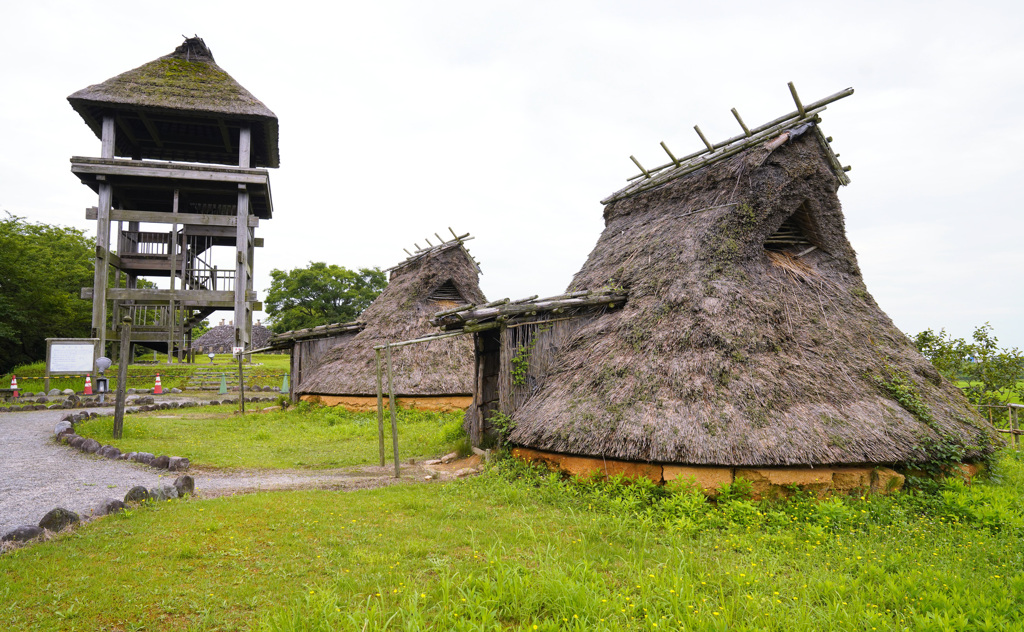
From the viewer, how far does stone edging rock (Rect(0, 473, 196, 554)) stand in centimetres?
490

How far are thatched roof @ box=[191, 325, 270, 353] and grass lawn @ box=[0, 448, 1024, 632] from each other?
41.6 m

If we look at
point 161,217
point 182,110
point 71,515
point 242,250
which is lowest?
point 71,515

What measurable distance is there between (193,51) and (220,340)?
29.1 metres

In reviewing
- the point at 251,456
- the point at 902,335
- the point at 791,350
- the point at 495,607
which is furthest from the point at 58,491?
the point at 902,335

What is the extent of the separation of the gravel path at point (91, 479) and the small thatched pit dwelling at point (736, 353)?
100 inches

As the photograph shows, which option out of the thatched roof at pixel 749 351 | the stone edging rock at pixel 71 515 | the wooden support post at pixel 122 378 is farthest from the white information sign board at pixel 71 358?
the thatched roof at pixel 749 351

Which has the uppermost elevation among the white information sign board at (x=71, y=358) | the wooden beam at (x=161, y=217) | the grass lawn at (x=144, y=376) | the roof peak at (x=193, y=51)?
the roof peak at (x=193, y=51)

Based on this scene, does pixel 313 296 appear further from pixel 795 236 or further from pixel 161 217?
pixel 795 236

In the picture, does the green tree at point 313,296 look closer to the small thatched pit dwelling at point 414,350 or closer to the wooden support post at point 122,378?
the small thatched pit dwelling at point 414,350

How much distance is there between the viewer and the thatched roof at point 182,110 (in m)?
18.0

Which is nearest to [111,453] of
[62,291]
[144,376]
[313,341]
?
[313,341]

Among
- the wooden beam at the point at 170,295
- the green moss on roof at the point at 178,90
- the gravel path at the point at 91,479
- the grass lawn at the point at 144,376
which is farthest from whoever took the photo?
the grass lawn at the point at 144,376

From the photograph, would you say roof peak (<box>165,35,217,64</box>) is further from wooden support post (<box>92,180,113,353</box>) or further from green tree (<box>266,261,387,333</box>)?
green tree (<box>266,261,387,333</box>)

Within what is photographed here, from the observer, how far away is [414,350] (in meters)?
16.0
